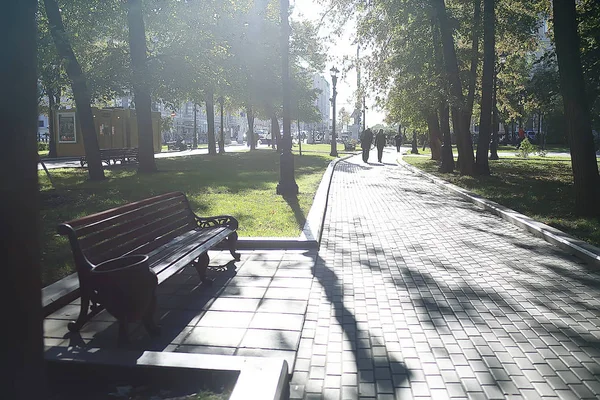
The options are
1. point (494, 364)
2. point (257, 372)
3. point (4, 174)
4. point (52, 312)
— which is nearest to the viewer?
point (4, 174)

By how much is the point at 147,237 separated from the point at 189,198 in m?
7.41

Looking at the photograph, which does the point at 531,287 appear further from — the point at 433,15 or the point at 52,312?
the point at 433,15

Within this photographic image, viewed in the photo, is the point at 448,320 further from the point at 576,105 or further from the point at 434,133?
the point at 434,133

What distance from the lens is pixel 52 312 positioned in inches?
190

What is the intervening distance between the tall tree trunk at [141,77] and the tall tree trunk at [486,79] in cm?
1151

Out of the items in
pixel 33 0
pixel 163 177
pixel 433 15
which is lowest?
pixel 163 177

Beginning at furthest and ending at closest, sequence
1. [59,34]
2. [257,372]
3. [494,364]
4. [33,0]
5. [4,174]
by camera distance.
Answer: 1. [59,34]
2. [494,364]
3. [257,372]
4. [33,0]
5. [4,174]

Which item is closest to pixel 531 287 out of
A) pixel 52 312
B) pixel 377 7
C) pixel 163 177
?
pixel 52 312

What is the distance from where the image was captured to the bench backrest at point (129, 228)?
417 centimetres

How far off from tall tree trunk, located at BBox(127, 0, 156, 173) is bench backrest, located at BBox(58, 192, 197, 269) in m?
11.9

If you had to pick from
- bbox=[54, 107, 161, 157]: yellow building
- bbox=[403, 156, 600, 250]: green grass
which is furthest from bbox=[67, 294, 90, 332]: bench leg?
bbox=[54, 107, 161, 157]: yellow building

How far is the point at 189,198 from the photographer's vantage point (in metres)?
12.7

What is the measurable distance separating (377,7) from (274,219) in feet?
43.4

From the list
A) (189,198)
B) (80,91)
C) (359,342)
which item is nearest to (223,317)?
(359,342)
